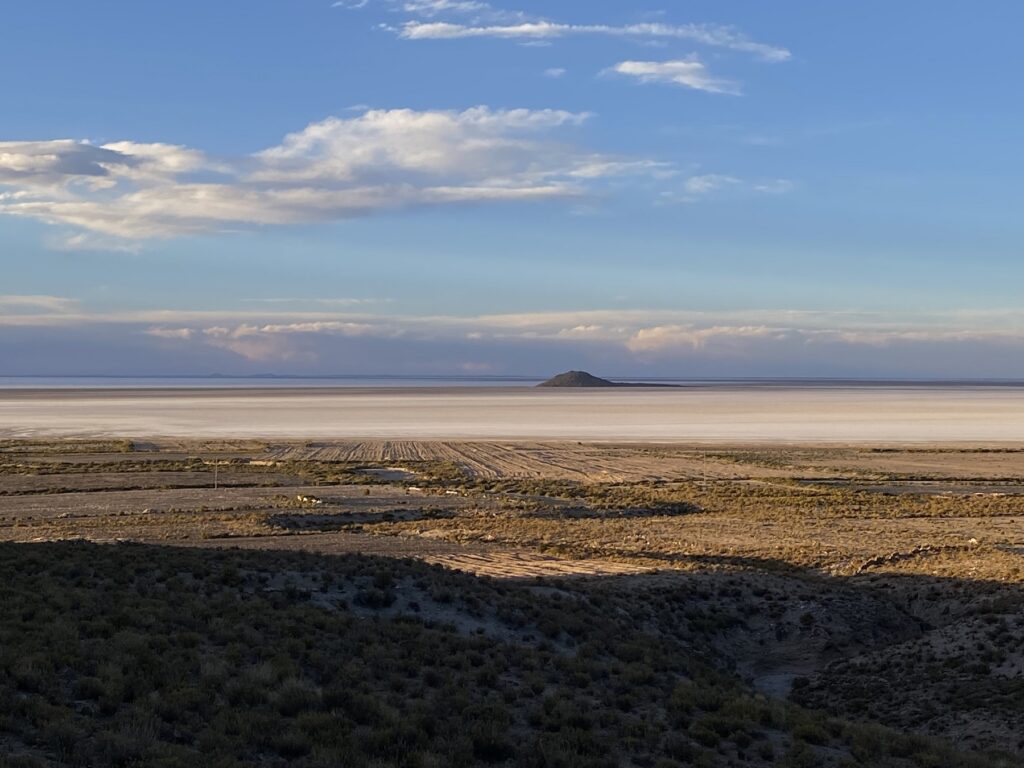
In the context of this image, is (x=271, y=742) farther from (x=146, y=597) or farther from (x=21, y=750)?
(x=146, y=597)

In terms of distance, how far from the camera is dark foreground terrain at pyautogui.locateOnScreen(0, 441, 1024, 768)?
10250 millimetres

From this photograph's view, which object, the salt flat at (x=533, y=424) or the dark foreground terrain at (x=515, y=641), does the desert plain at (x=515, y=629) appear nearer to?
the dark foreground terrain at (x=515, y=641)

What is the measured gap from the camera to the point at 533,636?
1568cm

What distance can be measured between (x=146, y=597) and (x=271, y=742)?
6.07 meters

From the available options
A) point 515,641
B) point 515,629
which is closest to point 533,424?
point 515,629

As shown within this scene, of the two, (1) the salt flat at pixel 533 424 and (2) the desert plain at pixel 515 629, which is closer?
(2) the desert plain at pixel 515 629

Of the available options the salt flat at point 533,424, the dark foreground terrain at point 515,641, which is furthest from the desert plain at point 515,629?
the salt flat at point 533,424

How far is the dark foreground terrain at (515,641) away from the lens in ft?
33.6

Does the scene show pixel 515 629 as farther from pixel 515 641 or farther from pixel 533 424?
pixel 533 424

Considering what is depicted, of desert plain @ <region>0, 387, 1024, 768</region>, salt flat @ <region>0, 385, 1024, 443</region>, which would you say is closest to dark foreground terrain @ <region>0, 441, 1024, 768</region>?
desert plain @ <region>0, 387, 1024, 768</region>

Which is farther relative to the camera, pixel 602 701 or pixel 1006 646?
pixel 1006 646

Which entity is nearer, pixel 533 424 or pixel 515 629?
pixel 515 629

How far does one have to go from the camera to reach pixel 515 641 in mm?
15305

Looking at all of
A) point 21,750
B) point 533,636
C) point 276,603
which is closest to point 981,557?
point 533,636
